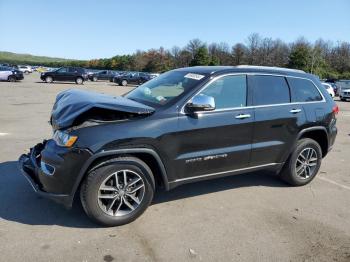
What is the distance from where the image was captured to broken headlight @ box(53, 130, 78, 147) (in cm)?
375

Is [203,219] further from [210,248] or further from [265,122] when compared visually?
[265,122]

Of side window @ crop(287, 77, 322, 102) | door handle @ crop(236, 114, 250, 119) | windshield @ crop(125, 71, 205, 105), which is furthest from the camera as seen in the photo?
side window @ crop(287, 77, 322, 102)

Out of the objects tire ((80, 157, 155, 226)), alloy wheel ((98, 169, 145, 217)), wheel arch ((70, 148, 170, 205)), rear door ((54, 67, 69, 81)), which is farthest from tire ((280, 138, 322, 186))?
rear door ((54, 67, 69, 81))

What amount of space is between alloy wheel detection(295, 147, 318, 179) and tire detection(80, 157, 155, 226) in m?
2.59

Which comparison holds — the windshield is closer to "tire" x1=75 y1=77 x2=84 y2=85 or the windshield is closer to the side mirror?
the side mirror

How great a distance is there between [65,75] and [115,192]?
33.4 metres

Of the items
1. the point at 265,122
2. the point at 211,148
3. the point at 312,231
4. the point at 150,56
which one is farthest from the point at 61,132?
the point at 150,56

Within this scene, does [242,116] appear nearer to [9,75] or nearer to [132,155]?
[132,155]

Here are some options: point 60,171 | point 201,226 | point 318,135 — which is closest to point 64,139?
point 60,171

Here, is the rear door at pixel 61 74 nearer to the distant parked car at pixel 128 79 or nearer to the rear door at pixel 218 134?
the distant parked car at pixel 128 79

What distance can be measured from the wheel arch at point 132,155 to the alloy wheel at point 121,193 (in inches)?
7.6

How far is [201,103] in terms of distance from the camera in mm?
4242

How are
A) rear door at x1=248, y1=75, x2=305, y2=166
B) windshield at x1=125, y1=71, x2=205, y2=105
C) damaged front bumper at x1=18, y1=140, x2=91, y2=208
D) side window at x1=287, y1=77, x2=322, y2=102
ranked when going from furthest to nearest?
side window at x1=287, y1=77, x2=322, y2=102 < rear door at x1=248, y1=75, x2=305, y2=166 < windshield at x1=125, y1=71, x2=205, y2=105 < damaged front bumper at x1=18, y1=140, x2=91, y2=208

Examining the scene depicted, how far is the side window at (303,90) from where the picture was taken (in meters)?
5.45
